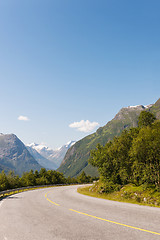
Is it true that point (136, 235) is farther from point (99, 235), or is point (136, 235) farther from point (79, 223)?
point (79, 223)

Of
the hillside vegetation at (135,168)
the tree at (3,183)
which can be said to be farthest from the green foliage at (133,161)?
the tree at (3,183)

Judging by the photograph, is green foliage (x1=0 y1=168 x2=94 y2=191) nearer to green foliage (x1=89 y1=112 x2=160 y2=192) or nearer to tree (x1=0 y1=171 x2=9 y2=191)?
tree (x1=0 y1=171 x2=9 y2=191)

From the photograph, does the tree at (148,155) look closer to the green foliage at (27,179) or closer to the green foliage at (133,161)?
the green foliage at (133,161)

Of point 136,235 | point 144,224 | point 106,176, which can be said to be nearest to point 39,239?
point 136,235

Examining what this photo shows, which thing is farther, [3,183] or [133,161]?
[3,183]

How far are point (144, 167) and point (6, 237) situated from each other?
1977 centimetres

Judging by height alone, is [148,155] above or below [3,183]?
above

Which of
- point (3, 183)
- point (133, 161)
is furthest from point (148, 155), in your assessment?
point (3, 183)

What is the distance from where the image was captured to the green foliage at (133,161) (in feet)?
76.1

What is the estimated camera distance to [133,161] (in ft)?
93.9

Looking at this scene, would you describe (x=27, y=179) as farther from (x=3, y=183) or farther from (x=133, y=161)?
(x=133, y=161)

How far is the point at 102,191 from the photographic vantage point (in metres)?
28.8

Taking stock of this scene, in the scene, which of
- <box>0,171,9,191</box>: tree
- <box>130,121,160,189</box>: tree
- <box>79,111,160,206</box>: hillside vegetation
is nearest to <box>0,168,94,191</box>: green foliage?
<box>0,171,9,191</box>: tree

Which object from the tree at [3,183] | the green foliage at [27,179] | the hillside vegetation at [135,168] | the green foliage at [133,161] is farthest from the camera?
the green foliage at [27,179]
